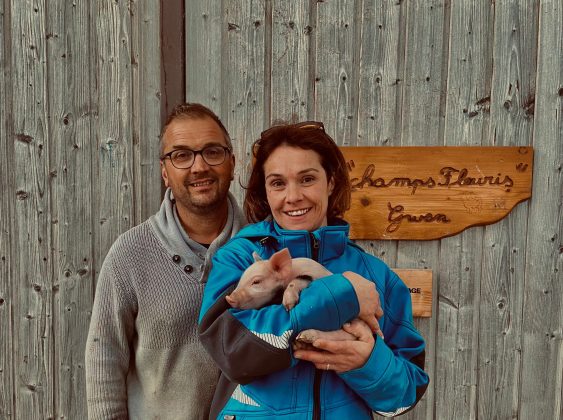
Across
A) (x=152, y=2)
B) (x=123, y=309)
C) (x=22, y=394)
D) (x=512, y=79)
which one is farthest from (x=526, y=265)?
(x=22, y=394)

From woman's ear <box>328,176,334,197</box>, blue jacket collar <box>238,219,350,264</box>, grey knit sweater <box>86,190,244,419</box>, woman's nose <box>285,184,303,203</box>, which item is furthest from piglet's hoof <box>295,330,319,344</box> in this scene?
grey knit sweater <box>86,190,244,419</box>

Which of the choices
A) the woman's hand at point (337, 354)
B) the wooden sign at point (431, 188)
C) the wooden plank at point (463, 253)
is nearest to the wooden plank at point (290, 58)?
the wooden sign at point (431, 188)

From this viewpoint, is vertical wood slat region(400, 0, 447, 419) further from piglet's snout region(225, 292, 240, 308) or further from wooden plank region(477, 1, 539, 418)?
piglet's snout region(225, 292, 240, 308)

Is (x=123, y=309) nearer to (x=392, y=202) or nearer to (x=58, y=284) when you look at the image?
(x=58, y=284)

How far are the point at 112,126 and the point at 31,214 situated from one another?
2.28ft

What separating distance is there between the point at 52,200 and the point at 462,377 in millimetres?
2521

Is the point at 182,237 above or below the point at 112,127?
below

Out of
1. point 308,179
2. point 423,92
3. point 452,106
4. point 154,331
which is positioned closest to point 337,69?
point 423,92

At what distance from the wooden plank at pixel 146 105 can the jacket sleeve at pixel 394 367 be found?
5.74 ft

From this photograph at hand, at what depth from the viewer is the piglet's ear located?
63.0 inches

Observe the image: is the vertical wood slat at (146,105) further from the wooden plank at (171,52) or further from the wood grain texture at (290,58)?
the wood grain texture at (290,58)

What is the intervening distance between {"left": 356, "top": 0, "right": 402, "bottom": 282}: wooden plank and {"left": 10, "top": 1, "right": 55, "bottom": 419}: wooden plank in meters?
1.78

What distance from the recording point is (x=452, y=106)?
9.98 ft

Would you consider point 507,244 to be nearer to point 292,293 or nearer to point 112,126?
point 292,293
